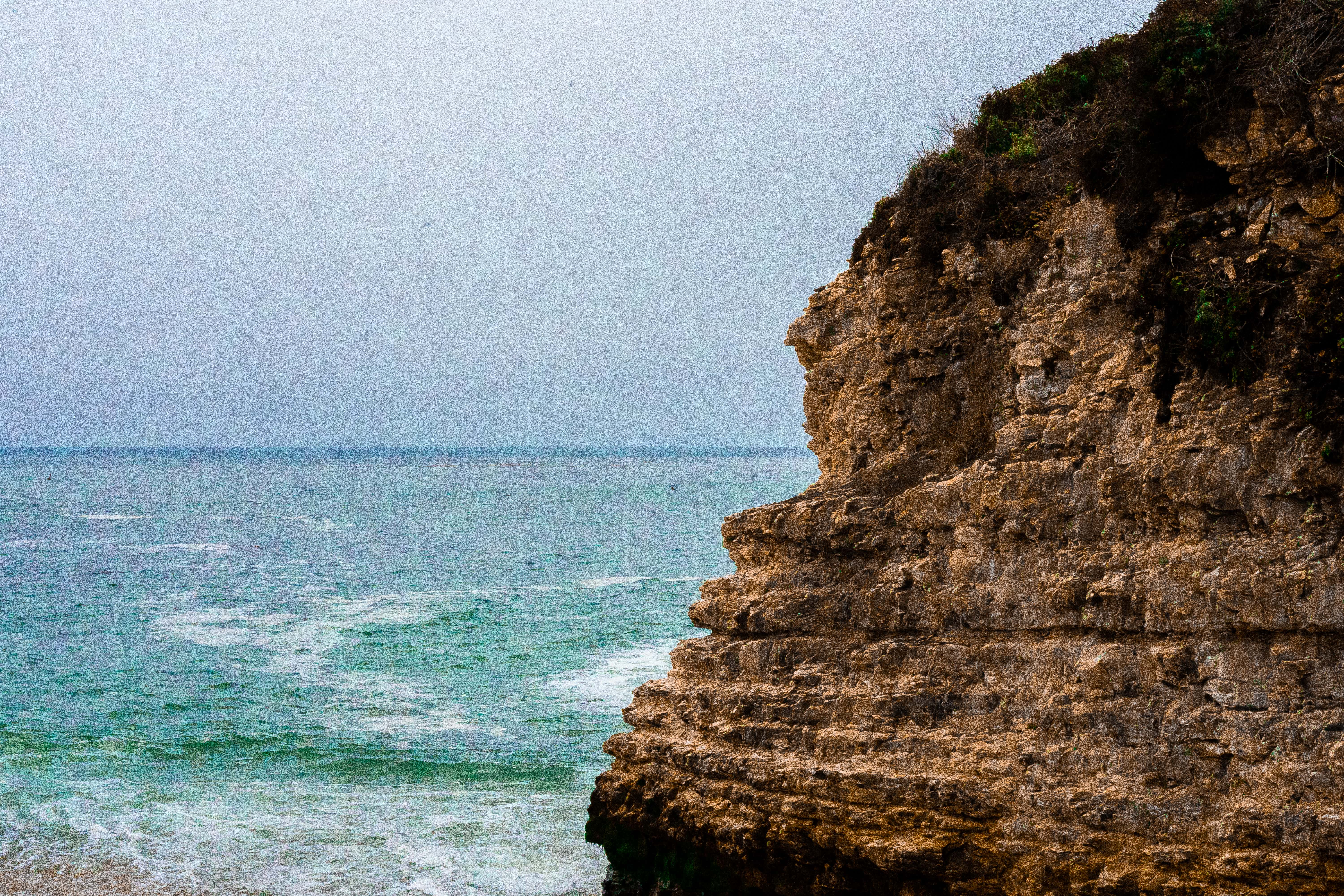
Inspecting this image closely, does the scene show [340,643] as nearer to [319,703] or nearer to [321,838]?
[319,703]

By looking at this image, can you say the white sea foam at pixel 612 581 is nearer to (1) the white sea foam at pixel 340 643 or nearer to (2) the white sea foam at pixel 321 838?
(1) the white sea foam at pixel 340 643

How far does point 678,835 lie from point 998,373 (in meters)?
6.43

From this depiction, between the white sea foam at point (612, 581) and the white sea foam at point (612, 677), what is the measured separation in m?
13.1

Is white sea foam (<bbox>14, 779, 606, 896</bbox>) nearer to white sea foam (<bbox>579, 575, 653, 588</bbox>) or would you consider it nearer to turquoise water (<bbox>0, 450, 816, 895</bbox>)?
turquoise water (<bbox>0, 450, 816, 895</bbox>)

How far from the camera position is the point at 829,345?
14891mm

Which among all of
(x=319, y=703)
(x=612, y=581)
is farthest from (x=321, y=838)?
(x=612, y=581)

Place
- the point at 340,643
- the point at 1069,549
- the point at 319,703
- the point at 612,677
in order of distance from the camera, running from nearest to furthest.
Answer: the point at 1069,549 → the point at 319,703 → the point at 612,677 → the point at 340,643

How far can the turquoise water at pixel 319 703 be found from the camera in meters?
16.3

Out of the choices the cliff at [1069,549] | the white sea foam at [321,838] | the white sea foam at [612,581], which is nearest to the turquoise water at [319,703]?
the white sea foam at [321,838]

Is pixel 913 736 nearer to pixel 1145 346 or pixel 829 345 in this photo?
pixel 1145 346

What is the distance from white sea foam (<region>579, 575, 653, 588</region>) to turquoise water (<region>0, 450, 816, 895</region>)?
0.22m

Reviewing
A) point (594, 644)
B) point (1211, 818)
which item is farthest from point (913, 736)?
point (594, 644)

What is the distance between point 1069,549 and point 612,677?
19.0m

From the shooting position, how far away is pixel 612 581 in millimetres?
46000
